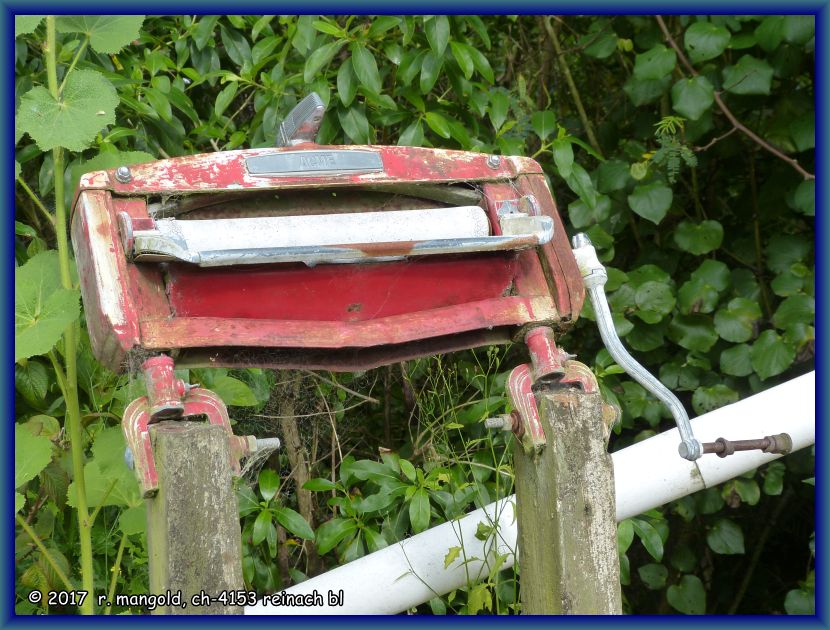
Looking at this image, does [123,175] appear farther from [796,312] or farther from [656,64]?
[796,312]

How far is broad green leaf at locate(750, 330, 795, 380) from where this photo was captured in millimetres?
2281

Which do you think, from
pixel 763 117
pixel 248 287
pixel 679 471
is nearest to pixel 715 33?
pixel 763 117

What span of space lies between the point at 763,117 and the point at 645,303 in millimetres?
682

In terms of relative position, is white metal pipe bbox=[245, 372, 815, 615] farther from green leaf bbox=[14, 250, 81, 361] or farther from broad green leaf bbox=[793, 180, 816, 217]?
broad green leaf bbox=[793, 180, 816, 217]

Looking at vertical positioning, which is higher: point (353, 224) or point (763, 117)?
point (763, 117)

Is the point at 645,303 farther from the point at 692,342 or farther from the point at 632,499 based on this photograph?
the point at 632,499

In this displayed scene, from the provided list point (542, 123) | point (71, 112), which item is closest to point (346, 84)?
point (542, 123)

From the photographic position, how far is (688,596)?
2.47 meters

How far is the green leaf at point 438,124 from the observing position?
2.03 m

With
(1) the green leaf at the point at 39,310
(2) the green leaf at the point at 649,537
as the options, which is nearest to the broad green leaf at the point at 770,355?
(2) the green leaf at the point at 649,537

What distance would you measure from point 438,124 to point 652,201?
0.58m

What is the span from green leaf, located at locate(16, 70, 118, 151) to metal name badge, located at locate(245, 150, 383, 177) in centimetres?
30

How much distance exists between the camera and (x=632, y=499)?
1.69m

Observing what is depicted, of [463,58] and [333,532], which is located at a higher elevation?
[463,58]
